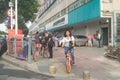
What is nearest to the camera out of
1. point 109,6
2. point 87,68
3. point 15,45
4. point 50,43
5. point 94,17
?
point 87,68

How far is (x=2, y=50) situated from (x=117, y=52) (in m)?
8.02

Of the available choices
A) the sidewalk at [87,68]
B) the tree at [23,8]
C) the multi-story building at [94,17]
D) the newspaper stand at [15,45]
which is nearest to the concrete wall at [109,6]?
the multi-story building at [94,17]

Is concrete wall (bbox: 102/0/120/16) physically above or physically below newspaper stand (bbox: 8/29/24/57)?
above

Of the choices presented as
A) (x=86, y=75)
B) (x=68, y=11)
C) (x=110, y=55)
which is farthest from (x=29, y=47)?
(x=68, y=11)

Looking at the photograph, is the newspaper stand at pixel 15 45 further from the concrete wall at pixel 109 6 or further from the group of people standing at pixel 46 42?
the concrete wall at pixel 109 6

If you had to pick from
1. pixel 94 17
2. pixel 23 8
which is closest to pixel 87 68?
pixel 94 17

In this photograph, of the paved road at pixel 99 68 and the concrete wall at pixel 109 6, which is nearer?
the paved road at pixel 99 68

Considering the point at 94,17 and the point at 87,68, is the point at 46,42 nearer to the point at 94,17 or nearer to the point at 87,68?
the point at 87,68

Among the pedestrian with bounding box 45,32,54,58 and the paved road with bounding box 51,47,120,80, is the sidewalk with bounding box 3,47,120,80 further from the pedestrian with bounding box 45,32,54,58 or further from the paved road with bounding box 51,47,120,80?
the pedestrian with bounding box 45,32,54,58

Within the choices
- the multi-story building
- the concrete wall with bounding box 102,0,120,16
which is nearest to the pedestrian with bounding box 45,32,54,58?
the multi-story building

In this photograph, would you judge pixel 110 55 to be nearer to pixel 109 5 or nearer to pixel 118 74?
pixel 118 74

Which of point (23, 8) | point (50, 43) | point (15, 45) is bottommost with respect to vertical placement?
point (15, 45)

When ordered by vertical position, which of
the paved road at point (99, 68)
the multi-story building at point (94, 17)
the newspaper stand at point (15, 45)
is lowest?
the paved road at point (99, 68)

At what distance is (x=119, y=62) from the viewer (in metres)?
19.8
